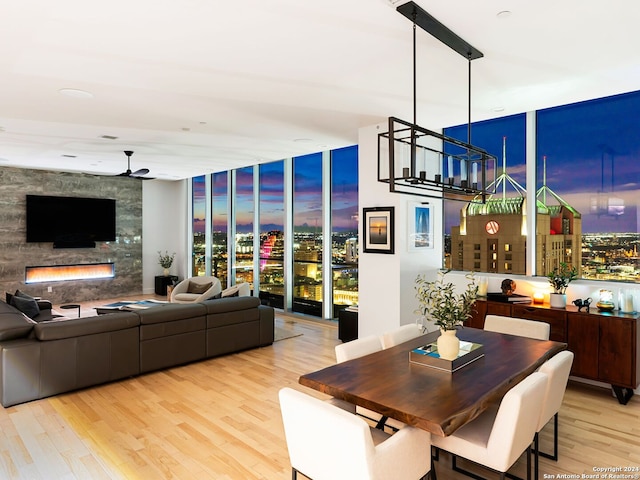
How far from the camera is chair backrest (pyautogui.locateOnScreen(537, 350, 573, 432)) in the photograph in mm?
Result: 2354

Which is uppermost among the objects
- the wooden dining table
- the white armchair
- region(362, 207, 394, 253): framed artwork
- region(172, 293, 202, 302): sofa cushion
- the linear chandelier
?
the linear chandelier

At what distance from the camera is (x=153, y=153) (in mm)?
7113

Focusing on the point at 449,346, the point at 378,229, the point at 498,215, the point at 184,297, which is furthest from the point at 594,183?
the point at 184,297

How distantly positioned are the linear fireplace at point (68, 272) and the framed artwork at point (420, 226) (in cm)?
765

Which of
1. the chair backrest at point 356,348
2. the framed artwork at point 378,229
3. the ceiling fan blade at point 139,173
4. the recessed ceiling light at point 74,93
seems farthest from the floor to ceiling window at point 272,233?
the chair backrest at point 356,348

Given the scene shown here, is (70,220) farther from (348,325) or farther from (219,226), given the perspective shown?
(348,325)

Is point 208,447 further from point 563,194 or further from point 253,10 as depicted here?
point 563,194

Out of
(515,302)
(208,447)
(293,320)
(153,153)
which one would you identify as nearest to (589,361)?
(515,302)

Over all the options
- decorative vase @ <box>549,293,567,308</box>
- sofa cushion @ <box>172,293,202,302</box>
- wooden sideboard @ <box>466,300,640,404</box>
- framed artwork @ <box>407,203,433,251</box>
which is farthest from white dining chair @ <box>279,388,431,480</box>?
sofa cushion @ <box>172,293,202,302</box>

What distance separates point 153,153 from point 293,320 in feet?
12.5

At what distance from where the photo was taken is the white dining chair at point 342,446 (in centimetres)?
174

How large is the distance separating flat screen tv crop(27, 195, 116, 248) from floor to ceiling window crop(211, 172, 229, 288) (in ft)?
7.50

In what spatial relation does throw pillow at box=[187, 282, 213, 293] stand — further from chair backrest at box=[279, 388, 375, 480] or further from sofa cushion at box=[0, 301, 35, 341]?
chair backrest at box=[279, 388, 375, 480]

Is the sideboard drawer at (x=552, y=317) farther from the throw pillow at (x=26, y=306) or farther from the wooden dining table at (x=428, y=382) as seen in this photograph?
the throw pillow at (x=26, y=306)
